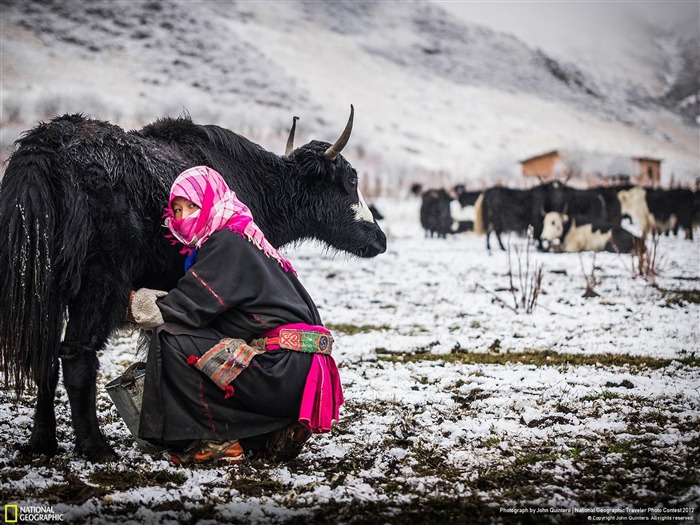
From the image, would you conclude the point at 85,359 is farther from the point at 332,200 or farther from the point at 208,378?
the point at 332,200

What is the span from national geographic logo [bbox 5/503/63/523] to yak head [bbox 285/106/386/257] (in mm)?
2732

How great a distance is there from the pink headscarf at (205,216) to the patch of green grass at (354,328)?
310cm

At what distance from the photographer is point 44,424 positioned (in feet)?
9.69

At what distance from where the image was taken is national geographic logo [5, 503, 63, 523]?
6.87 ft

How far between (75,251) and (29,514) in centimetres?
115

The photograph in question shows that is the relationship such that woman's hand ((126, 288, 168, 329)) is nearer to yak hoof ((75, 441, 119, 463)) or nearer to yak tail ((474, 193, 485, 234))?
yak hoof ((75, 441, 119, 463))

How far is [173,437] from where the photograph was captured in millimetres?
2740

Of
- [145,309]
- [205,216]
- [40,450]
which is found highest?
[205,216]

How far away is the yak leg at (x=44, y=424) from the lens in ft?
9.70

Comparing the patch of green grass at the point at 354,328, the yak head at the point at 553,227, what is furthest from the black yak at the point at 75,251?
the yak head at the point at 553,227

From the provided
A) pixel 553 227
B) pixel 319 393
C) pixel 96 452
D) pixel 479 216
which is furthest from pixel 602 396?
pixel 479 216

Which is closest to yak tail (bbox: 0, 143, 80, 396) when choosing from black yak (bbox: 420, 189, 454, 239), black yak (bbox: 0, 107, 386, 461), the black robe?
black yak (bbox: 0, 107, 386, 461)

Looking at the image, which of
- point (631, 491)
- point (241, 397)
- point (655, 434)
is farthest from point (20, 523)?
point (655, 434)

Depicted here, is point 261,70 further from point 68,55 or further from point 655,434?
point 655,434
